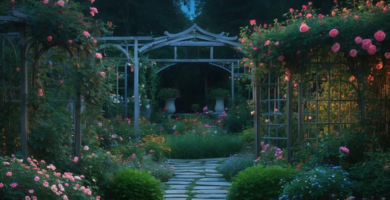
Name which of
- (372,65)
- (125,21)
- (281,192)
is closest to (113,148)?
(281,192)

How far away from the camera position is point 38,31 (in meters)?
4.84

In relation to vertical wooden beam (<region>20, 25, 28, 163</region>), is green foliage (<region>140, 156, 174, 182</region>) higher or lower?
lower

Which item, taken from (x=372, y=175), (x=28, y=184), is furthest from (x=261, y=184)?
(x=28, y=184)

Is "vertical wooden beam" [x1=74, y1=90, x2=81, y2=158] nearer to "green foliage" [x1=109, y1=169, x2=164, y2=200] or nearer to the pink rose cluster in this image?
"green foliage" [x1=109, y1=169, x2=164, y2=200]

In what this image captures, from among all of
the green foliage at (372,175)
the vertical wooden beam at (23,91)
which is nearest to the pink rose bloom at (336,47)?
the green foliage at (372,175)

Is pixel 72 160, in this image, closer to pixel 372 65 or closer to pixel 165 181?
pixel 165 181

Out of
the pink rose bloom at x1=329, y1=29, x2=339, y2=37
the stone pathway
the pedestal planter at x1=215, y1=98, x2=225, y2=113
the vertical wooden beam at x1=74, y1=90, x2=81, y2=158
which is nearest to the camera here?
the vertical wooden beam at x1=74, y1=90, x2=81, y2=158

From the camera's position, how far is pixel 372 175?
5121mm

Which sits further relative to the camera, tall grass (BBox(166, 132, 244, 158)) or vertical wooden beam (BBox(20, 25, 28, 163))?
tall grass (BBox(166, 132, 244, 158))

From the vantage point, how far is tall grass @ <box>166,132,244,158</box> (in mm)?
9992

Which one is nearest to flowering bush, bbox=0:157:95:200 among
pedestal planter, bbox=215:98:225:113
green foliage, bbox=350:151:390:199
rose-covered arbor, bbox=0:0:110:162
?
rose-covered arbor, bbox=0:0:110:162

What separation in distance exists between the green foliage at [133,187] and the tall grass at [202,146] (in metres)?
4.38

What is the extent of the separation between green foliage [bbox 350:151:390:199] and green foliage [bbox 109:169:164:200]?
202cm

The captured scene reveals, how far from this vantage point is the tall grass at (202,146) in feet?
32.8
